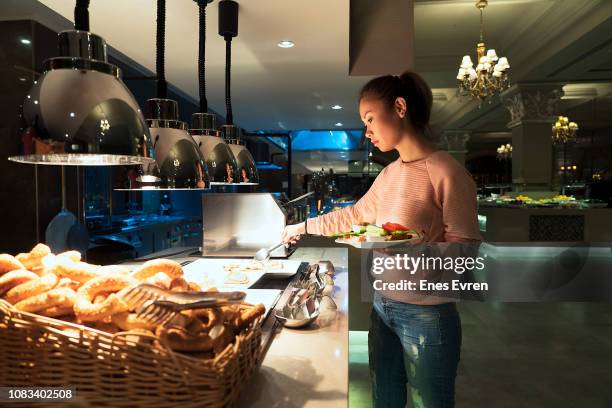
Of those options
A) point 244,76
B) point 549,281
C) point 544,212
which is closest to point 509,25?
point 544,212

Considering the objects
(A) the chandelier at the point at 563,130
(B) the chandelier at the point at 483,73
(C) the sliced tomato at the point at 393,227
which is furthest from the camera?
(A) the chandelier at the point at 563,130

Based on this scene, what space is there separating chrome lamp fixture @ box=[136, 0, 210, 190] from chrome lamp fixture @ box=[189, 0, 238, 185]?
0.31 m

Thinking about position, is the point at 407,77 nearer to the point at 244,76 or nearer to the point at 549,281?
the point at 244,76

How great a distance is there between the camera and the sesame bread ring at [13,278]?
76 centimetres

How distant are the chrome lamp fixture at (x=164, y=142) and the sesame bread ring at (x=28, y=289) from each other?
476mm

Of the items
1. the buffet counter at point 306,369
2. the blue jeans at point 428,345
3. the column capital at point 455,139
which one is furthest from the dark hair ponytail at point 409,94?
the column capital at point 455,139

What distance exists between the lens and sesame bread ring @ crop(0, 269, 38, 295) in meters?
0.76

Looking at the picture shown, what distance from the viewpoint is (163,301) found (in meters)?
0.66

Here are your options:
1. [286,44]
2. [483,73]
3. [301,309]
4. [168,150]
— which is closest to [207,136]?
[168,150]

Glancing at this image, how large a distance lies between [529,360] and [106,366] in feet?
10.6

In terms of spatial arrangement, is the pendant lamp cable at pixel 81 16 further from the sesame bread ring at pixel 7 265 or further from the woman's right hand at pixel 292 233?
the woman's right hand at pixel 292 233

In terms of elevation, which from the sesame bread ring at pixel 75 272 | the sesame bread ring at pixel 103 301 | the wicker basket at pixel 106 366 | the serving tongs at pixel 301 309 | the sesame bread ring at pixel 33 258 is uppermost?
the sesame bread ring at pixel 33 258

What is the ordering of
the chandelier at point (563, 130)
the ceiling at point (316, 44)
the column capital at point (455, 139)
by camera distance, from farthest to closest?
the column capital at point (455, 139), the chandelier at point (563, 130), the ceiling at point (316, 44)

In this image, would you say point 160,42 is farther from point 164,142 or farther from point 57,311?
point 57,311
